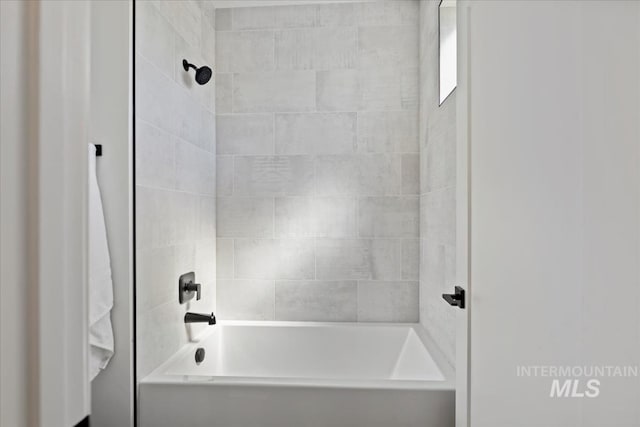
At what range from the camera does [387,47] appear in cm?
231

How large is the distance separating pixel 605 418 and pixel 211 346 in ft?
5.90

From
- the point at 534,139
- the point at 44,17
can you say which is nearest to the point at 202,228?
the point at 534,139

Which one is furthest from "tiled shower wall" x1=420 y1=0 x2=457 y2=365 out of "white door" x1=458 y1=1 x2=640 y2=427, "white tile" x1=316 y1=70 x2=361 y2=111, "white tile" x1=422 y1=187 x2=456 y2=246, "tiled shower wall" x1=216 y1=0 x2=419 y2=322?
"white door" x1=458 y1=1 x2=640 y2=427

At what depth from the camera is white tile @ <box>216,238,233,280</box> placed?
238 centimetres


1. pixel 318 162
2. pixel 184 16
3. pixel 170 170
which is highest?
pixel 184 16

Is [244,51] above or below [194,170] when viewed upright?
above

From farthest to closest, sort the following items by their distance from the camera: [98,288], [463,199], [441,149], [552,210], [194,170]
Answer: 1. [194,170]
2. [441,149]
3. [98,288]
4. [463,199]
5. [552,210]

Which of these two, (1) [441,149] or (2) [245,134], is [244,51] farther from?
(1) [441,149]

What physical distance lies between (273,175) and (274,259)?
48 centimetres

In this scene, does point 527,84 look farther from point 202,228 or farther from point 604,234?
point 202,228


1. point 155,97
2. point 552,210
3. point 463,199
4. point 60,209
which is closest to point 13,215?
point 60,209

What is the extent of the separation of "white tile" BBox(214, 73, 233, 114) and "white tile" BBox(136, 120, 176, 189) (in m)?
0.62

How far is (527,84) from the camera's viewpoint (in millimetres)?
830

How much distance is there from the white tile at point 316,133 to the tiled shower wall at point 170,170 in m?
0.41
